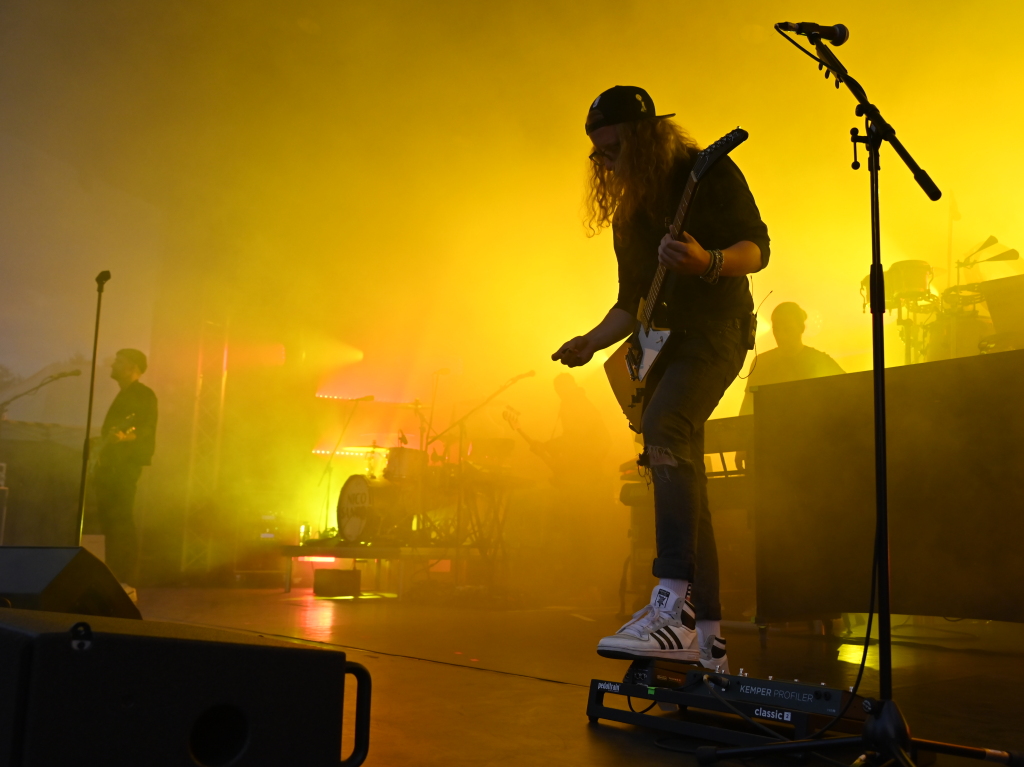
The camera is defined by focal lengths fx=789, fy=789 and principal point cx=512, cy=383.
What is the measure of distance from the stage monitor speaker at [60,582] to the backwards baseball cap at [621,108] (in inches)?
60.4

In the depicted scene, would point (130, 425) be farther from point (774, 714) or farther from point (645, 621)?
point (774, 714)

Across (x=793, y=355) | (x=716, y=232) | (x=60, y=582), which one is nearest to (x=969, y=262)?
(x=793, y=355)

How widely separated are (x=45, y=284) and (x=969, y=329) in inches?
290

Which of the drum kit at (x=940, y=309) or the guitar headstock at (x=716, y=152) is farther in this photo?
the drum kit at (x=940, y=309)

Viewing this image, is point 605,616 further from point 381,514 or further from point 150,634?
point 150,634

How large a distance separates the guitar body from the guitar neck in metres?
0.04

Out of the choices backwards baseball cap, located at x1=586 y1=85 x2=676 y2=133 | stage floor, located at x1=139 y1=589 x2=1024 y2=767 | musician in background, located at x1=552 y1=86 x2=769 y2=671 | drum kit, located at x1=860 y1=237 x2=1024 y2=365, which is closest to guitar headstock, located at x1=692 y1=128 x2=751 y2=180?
musician in background, located at x1=552 y1=86 x2=769 y2=671

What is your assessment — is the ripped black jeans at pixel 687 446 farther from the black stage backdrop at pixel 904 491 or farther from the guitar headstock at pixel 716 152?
the black stage backdrop at pixel 904 491

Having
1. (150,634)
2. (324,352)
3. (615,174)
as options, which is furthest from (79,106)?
(150,634)

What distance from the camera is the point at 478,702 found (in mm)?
1821

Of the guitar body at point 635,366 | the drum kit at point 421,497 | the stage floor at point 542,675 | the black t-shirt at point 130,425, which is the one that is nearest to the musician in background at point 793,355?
the stage floor at point 542,675

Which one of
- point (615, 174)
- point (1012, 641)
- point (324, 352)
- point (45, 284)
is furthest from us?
point (324, 352)

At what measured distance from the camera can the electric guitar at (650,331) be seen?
1736mm

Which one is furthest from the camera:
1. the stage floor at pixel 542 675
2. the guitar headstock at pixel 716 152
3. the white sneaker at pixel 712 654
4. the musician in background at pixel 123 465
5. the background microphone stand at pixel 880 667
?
the musician in background at pixel 123 465
